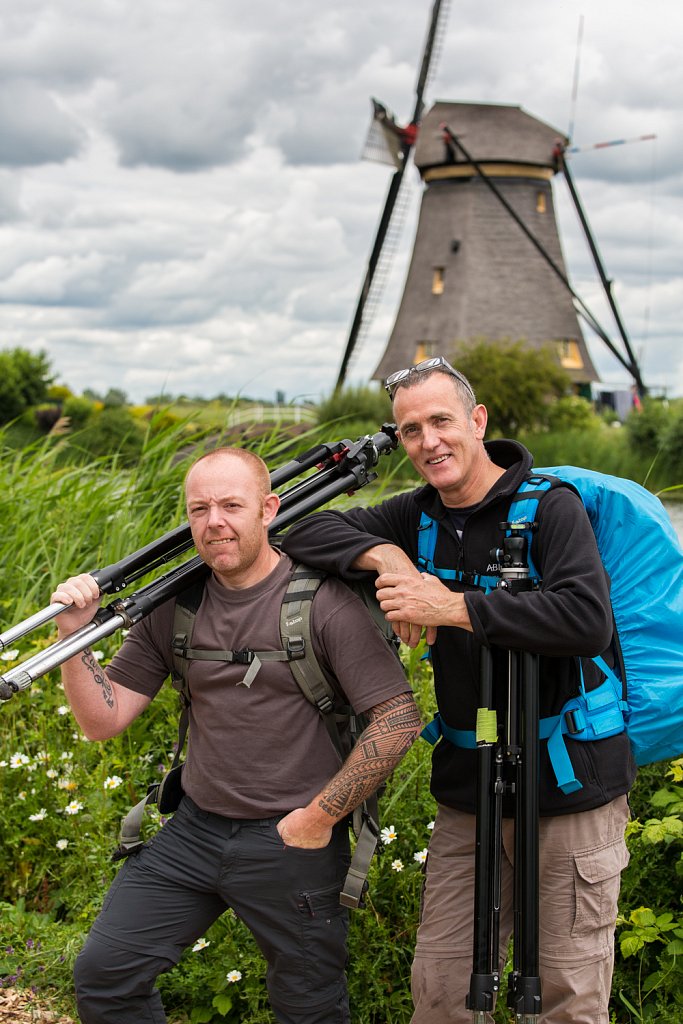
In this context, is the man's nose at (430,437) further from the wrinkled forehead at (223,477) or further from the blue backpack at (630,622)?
the wrinkled forehead at (223,477)

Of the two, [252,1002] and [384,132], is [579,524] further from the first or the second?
[384,132]

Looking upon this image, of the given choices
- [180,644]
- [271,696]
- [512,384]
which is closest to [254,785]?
[271,696]

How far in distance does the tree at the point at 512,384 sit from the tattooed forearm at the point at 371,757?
1089 inches

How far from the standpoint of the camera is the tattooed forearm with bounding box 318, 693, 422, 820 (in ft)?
9.84

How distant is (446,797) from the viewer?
3168 mm

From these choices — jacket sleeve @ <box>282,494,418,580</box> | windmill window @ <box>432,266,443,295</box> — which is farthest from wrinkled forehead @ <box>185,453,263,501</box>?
windmill window @ <box>432,266,443,295</box>

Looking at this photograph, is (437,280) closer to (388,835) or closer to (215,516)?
(388,835)

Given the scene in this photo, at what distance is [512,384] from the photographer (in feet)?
103

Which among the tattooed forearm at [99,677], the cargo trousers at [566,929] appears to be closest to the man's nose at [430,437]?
the cargo trousers at [566,929]

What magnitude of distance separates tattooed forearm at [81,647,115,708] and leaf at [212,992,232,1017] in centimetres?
134

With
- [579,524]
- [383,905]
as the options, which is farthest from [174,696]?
[579,524]

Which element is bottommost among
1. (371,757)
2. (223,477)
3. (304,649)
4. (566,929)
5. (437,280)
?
(566,929)

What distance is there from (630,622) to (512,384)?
29063 millimetres

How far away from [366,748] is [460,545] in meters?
0.64
